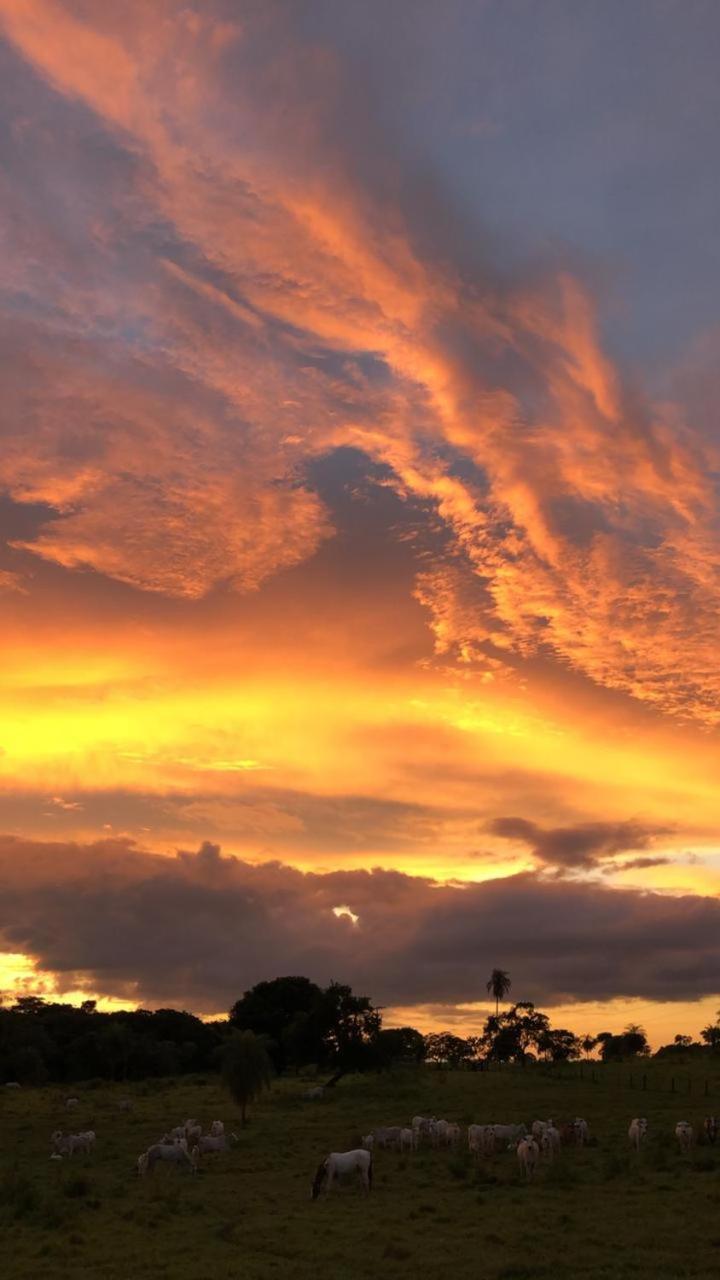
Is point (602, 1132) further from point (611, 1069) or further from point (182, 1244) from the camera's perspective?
point (611, 1069)

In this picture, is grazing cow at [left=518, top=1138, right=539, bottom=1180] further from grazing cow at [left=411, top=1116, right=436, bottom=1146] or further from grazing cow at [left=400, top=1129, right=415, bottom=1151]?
grazing cow at [left=411, top=1116, right=436, bottom=1146]

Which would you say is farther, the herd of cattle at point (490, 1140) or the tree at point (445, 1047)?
the tree at point (445, 1047)

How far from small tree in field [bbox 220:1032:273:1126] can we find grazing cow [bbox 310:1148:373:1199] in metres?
28.0

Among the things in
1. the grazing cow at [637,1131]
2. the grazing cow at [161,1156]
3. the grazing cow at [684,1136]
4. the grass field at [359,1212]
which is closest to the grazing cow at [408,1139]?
the grass field at [359,1212]

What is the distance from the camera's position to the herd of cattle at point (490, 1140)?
35531 mm

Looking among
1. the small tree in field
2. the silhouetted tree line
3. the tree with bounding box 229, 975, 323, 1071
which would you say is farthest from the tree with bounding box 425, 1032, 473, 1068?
the small tree in field

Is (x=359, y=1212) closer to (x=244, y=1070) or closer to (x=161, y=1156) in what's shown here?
(x=161, y=1156)

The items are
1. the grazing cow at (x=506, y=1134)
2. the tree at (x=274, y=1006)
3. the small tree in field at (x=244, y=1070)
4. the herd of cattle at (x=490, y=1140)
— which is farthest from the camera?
A: the tree at (x=274, y=1006)

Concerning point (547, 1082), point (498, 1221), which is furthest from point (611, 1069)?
point (498, 1221)

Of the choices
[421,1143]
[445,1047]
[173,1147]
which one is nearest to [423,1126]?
[421,1143]

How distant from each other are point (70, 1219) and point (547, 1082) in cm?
5583

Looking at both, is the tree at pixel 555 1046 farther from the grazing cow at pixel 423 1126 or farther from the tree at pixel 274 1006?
the grazing cow at pixel 423 1126

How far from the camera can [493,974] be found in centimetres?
Answer: 17112

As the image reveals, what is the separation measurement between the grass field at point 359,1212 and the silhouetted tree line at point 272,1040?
20988 millimetres
